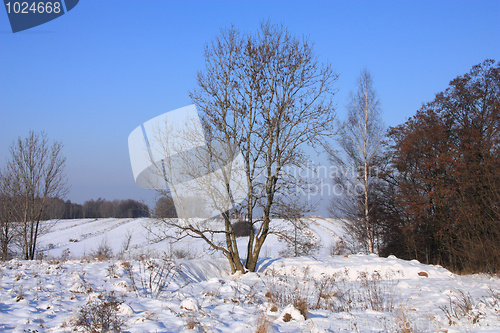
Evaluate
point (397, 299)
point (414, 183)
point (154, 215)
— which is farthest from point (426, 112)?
point (154, 215)

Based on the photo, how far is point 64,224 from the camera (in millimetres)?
52219

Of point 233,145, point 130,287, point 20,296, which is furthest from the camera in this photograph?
point 233,145

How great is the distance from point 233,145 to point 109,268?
5325 mm

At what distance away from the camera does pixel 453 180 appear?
608 inches

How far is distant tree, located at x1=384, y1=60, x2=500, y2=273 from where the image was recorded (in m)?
13.3

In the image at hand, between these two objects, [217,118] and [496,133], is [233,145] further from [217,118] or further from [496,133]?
[496,133]

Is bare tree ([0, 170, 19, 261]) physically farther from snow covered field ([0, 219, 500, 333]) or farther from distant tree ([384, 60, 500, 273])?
distant tree ([384, 60, 500, 273])
